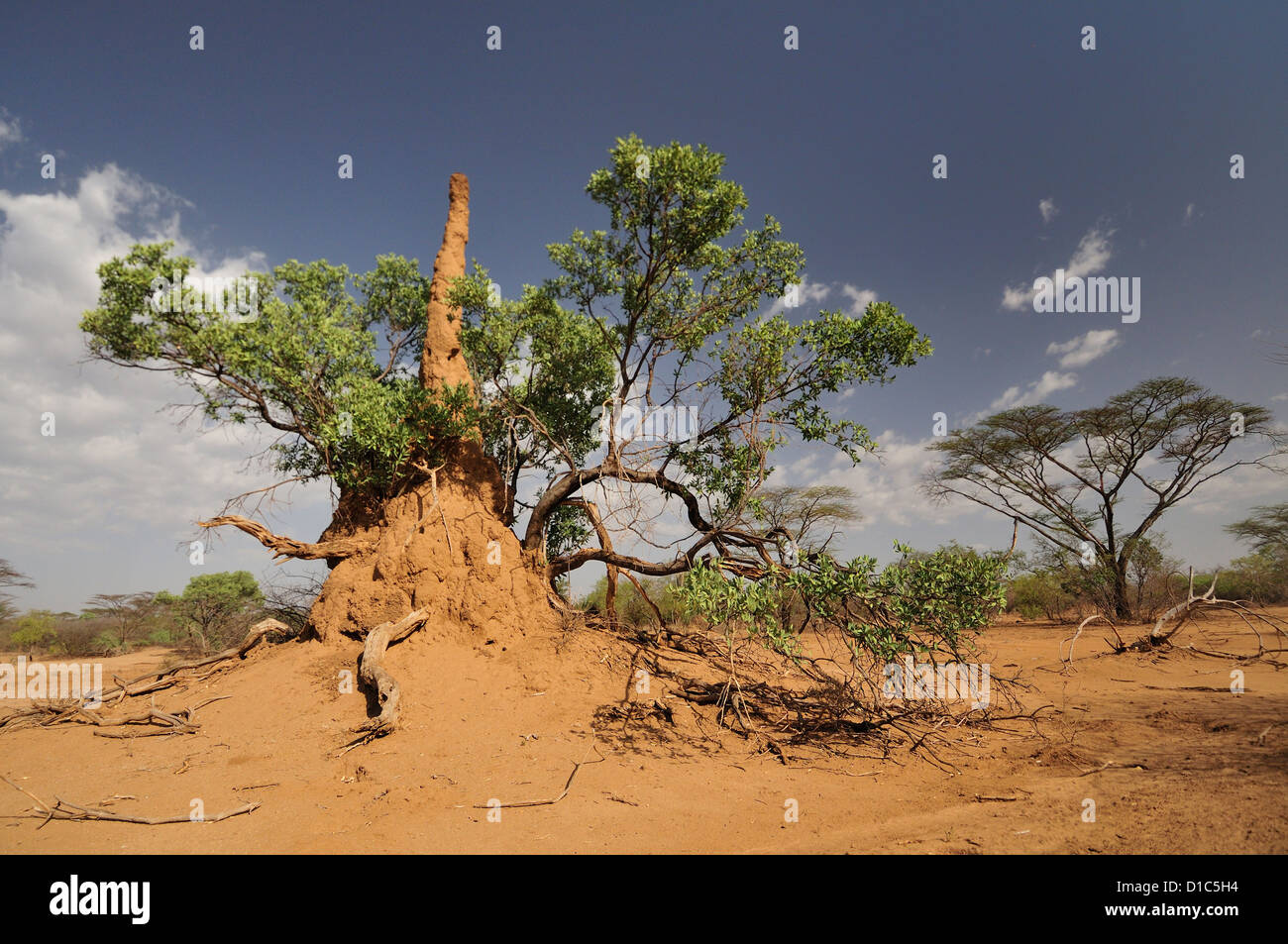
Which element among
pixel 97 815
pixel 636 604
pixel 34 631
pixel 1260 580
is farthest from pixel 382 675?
pixel 1260 580

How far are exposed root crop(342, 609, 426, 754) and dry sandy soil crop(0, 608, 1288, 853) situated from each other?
0.16 metres

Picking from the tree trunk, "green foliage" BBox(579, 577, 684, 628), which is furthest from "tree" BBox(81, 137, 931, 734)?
the tree trunk

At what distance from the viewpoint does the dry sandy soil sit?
3.91 m

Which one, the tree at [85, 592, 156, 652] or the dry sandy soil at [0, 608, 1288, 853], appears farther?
the tree at [85, 592, 156, 652]

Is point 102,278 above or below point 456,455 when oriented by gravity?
above

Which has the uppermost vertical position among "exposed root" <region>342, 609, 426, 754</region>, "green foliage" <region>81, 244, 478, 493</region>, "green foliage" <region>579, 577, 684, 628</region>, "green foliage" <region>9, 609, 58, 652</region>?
"green foliage" <region>81, 244, 478, 493</region>

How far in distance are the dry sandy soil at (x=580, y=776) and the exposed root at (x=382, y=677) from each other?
16 cm

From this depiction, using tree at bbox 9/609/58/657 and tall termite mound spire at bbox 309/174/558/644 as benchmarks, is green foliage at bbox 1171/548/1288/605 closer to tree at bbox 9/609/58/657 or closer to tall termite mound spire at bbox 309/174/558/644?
Result: tall termite mound spire at bbox 309/174/558/644

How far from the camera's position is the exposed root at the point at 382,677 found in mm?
5730

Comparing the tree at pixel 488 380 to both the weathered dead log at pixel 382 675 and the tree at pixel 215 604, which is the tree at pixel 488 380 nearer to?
the weathered dead log at pixel 382 675
